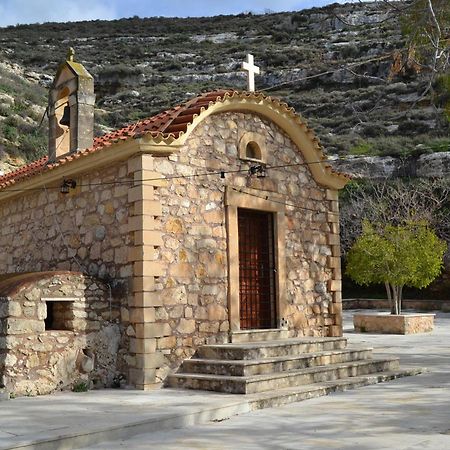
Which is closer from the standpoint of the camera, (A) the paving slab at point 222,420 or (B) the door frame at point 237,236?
(A) the paving slab at point 222,420

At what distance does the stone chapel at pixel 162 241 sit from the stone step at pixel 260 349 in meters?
0.26

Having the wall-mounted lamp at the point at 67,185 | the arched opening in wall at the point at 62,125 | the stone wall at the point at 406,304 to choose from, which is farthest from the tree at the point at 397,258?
the wall-mounted lamp at the point at 67,185

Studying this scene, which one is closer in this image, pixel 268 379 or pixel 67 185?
pixel 268 379

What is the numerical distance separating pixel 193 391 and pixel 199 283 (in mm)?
1674

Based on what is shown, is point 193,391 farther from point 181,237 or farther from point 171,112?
point 171,112

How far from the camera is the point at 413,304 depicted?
2609 cm

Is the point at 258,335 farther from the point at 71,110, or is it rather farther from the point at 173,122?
the point at 71,110

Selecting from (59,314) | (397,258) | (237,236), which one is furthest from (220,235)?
(397,258)

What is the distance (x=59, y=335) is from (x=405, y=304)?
20531 mm

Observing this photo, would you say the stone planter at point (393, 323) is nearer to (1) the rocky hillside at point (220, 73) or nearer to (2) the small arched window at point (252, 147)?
(2) the small arched window at point (252, 147)

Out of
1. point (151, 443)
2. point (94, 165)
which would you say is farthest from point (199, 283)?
point (151, 443)

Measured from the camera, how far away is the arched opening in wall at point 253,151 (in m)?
10.3

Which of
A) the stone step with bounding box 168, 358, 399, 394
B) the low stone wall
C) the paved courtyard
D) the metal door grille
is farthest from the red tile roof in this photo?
the low stone wall

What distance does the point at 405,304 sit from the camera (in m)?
26.1
